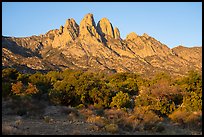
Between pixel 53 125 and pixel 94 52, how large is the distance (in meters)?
114

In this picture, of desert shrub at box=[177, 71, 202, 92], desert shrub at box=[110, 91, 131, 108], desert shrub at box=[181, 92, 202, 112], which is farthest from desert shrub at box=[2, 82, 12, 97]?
desert shrub at box=[177, 71, 202, 92]

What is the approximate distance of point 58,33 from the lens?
523ft

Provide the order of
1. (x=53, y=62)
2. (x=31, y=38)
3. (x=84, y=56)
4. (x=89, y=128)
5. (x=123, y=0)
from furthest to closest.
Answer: (x=31, y=38) → (x=84, y=56) → (x=53, y=62) → (x=89, y=128) → (x=123, y=0)

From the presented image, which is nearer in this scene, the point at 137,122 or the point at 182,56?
the point at 137,122

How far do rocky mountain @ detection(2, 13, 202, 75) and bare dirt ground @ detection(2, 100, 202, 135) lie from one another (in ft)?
260

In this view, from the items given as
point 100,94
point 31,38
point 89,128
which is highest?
point 31,38

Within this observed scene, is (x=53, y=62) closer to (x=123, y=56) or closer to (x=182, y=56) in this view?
(x=123, y=56)

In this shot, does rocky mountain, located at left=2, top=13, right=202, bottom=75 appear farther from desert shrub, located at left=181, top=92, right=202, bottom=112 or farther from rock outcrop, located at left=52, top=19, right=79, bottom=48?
desert shrub, located at left=181, top=92, right=202, bottom=112

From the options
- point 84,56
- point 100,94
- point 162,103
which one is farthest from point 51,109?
point 84,56

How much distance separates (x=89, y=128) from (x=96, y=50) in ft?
385

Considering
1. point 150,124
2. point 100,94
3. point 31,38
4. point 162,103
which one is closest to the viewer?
point 150,124

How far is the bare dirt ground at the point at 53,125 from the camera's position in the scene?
43.9 ft

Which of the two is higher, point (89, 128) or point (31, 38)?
point (31, 38)

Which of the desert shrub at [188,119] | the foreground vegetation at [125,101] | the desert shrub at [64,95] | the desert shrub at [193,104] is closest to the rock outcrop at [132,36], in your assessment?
the foreground vegetation at [125,101]
